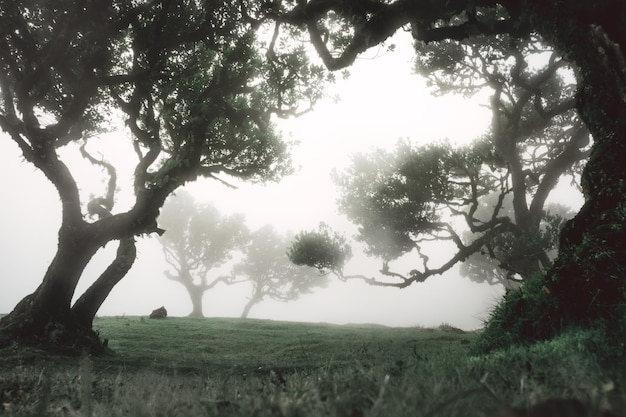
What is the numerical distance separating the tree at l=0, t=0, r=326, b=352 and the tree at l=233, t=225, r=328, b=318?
4598cm

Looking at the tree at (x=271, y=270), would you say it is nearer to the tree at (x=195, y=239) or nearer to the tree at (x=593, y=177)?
the tree at (x=195, y=239)

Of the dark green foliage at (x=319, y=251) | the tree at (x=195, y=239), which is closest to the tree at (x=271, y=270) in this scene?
the tree at (x=195, y=239)

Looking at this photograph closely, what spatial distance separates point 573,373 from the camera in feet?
7.52

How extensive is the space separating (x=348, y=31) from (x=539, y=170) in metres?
14.3

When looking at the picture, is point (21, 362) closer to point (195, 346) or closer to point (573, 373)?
point (195, 346)

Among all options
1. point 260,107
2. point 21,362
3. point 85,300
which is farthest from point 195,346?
point 260,107

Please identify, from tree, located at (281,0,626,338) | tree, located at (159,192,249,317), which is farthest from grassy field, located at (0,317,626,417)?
tree, located at (159,192,249,317)

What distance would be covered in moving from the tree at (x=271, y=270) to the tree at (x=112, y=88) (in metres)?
46.0

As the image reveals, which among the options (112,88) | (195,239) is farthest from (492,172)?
(195,239)

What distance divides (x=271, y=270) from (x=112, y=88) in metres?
49.9

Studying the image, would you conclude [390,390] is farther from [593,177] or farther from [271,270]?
[271,270]

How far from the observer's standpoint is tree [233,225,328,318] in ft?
204

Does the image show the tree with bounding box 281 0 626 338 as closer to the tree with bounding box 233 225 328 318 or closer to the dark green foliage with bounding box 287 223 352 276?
the dark green foliage with bounding box 287 223 352 276

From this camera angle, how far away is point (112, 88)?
1584cm
